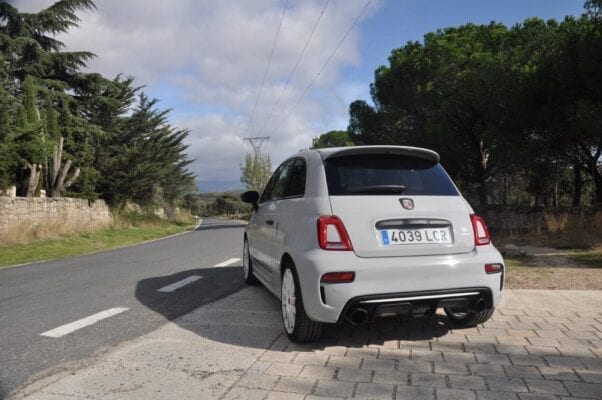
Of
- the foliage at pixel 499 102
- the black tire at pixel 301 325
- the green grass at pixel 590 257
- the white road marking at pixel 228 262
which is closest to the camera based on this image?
the black tire at pixel 301 325

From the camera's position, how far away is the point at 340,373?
3418 mm

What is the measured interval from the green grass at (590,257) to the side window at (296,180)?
249 inches

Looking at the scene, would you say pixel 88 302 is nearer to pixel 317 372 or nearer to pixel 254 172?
pixel 317 372

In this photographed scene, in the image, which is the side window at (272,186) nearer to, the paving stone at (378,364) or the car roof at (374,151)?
the car roof at (374,151)

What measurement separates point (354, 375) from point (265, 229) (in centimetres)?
230

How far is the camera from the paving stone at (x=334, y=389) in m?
3.07

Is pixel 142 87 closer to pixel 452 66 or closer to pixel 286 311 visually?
pixel 452 66

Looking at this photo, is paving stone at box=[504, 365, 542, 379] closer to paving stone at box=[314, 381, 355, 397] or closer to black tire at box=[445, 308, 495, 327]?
black tire at box=[445, 308, 495, 327]

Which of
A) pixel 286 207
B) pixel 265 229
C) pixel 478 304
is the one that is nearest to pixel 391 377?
pixel 478 304

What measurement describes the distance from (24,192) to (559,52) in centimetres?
2070

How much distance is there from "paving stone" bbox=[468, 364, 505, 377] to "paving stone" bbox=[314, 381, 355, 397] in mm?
908

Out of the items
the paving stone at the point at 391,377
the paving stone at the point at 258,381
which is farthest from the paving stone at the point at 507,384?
the paving stone at the point at 258,381

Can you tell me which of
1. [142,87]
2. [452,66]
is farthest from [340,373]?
[142,87]

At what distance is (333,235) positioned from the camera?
12.2 feet
